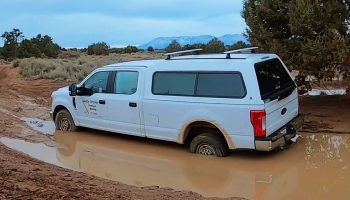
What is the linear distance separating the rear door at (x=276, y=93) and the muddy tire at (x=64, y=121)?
544 cm

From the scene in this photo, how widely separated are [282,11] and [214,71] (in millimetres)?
4486

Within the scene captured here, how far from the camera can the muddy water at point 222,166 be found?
7336mm

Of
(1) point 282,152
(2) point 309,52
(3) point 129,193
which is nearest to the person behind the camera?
(3) point 129,193

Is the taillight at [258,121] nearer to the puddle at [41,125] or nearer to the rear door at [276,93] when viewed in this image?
the rear door at [276,93]

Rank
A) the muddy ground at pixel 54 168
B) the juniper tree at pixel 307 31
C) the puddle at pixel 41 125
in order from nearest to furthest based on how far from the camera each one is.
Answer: the muddy ground at pixel 54 168, the juniper tree at pixel 307 31, the puddle at pixel 41 125

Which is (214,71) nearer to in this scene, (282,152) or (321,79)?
(282,152)

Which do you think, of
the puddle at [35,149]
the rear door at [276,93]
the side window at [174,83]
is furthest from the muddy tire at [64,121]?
the rear door at [276,93]

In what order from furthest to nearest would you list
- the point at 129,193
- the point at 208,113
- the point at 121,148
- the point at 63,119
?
the point at 63,119 → the point at 121,148 → the point at 208,113 → the point at 129,193

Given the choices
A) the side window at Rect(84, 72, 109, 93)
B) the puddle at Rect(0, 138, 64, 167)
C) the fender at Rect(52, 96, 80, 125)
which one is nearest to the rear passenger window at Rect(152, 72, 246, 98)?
the side window at Rect(84, 72, 109, 93)

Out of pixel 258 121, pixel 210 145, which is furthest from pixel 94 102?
pixel 258 121

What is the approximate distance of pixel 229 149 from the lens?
8.95 metres

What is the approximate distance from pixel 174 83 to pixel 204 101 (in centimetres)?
98

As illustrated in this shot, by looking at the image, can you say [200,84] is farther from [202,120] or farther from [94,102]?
[94,102]

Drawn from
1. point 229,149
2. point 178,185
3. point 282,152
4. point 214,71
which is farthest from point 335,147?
point 178,185
